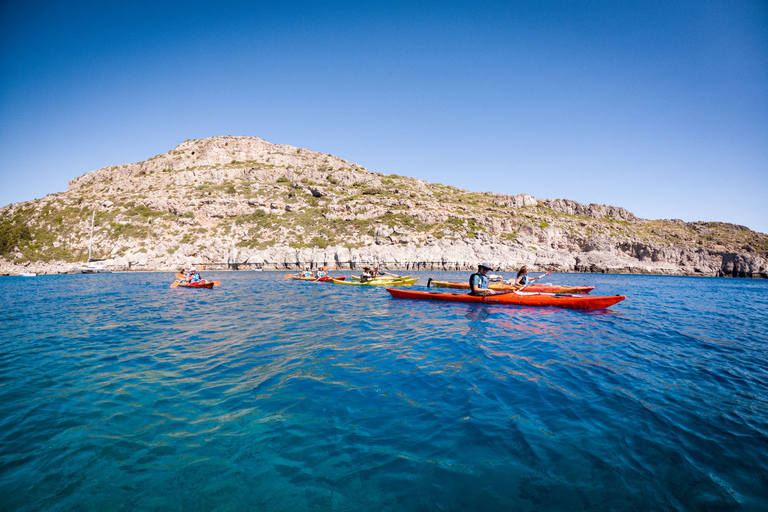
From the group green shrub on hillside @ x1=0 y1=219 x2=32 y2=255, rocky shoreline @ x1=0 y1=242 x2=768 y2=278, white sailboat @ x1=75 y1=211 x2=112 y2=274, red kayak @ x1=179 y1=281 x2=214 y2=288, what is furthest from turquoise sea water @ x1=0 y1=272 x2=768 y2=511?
green shrub on hillside @ x1=0 y1=219 x2=32 y2=255

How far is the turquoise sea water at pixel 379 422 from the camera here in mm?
3320

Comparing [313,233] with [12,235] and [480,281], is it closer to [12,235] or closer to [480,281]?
[480,281]

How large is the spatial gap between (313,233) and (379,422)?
198ft

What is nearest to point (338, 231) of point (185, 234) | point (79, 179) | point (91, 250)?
point (185, 234)

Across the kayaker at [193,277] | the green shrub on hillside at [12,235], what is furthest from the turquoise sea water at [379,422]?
the green shrub on hillside at [12,235]

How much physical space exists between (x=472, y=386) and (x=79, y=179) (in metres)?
131

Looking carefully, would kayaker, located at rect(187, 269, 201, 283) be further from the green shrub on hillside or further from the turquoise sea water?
the green shrub on hillside

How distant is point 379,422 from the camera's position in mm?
4703

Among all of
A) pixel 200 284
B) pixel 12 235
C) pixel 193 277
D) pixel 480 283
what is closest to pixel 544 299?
pixel 480 283

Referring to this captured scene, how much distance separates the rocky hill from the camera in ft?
184

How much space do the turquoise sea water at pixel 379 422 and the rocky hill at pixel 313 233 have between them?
4571cm

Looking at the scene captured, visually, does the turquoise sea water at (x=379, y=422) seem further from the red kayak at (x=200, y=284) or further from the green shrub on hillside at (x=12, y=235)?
the green shrub on hillside at (x=12, y=235)

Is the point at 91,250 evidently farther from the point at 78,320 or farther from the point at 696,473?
the point at 696,473

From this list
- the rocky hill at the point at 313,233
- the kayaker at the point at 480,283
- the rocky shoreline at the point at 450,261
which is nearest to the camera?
the kayaker at the point at 480,283
